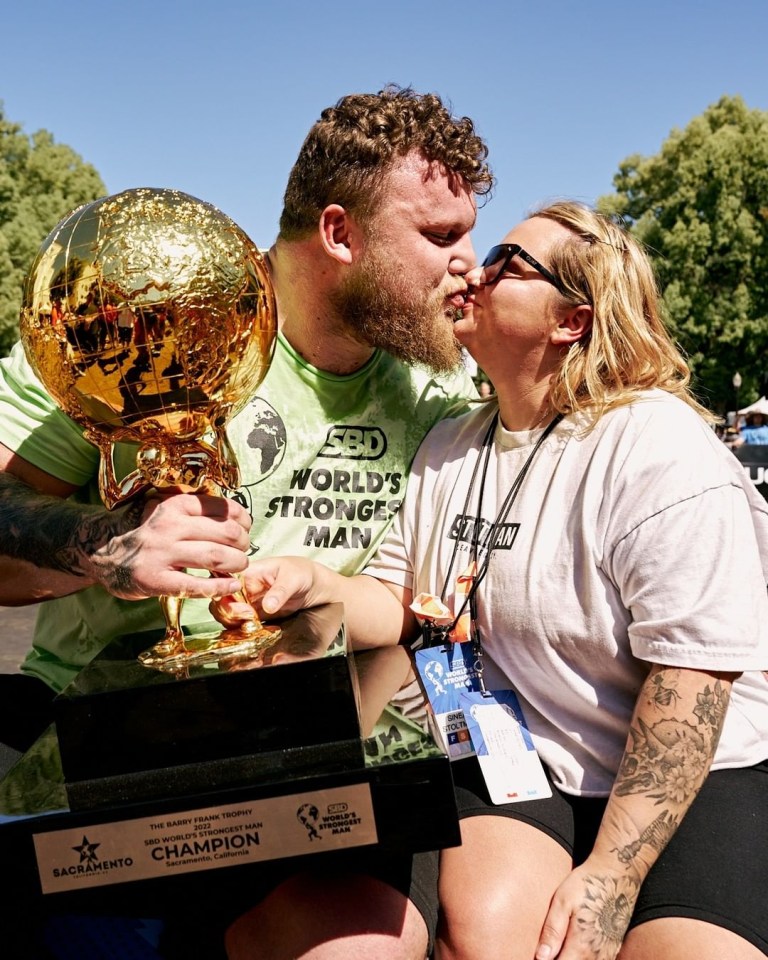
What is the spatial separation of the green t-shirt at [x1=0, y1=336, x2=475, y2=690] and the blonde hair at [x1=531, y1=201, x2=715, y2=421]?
57cm

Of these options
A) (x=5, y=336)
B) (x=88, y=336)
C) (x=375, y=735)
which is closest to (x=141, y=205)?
(x=88, y=336)

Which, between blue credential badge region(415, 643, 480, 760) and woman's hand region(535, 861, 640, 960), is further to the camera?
blue credential badge region(415, 643, 480, 760)

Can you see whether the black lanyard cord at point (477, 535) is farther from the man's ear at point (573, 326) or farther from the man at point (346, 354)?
the man at point (346, 354)

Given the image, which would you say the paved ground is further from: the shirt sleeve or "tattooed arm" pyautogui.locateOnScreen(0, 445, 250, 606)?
the shirt sleeve

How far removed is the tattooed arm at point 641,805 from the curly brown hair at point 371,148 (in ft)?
5.62

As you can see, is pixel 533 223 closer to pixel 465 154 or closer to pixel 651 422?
pixel 465 154

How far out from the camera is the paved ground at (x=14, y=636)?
5805mm

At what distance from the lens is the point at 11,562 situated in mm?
1988

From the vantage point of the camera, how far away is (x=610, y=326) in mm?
2428

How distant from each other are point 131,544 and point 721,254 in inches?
1080

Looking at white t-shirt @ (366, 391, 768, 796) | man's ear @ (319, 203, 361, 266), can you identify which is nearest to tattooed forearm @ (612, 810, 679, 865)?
white t-shirt @ (366, 391, 768, 796)

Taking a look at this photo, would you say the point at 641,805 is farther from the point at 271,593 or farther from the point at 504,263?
the point at 504,263

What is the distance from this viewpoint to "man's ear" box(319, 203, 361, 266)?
2.86 m

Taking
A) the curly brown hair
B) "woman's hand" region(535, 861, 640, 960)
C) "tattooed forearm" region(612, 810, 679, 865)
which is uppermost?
the curly brown hair
